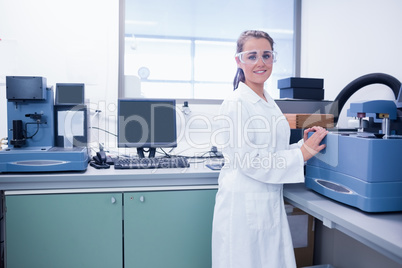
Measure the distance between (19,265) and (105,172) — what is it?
0.60m

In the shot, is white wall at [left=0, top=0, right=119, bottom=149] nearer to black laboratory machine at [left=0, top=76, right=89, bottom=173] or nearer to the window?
the window

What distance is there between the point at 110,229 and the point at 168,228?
0.29 metres

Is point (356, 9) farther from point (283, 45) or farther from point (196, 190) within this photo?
point (196, 190)

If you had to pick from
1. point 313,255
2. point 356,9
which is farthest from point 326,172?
point 356,9

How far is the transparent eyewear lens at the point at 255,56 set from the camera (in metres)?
1.39

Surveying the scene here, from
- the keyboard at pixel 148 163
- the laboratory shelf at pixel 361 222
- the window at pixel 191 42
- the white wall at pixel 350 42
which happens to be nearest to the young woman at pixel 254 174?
the laboratory shelf at pixel 361 222

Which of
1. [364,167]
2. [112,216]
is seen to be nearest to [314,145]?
[364,167]

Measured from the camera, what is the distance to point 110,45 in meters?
2.24

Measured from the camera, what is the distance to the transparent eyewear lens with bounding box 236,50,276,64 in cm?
139

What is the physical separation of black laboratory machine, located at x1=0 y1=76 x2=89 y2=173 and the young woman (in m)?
0.77

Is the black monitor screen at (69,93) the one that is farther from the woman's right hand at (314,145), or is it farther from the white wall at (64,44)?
the woman's right hand at (314,145)

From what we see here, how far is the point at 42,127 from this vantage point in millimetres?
1705

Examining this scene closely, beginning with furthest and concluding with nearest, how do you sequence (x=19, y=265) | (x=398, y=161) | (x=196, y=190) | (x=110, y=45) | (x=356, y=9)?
1. (x=110, y=45)
2. (x=356, y=9)
3. (x=196, y=190)
4. (x=19, y=265)
5. (x=398, y=161)

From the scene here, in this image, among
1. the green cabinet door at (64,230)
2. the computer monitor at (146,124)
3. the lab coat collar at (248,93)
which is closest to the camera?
the lab coat collar at (248,93)
